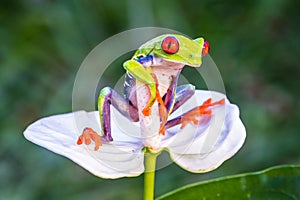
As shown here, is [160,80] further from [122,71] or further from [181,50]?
[122,71]

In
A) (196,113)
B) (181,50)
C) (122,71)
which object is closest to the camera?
(181,50)

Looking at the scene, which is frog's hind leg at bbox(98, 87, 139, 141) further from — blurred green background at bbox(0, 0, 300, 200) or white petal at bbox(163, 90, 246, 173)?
blurred green background at bbox(0, 0, 300, 200)

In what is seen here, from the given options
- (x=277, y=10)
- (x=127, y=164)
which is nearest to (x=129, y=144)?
(x=127, y=164)

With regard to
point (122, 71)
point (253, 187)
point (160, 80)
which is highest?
point (160, 80)

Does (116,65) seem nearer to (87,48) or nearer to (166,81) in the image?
(87,48)

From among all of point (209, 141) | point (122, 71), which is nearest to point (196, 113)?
point (209, 141)

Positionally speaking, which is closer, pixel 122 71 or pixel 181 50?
pixel 181 50
